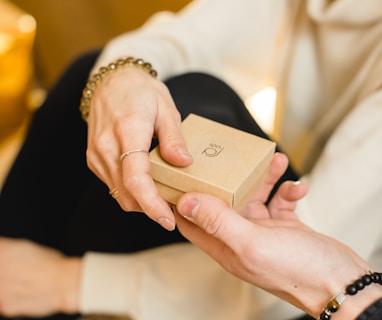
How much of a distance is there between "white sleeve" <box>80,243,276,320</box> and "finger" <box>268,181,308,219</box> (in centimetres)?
12

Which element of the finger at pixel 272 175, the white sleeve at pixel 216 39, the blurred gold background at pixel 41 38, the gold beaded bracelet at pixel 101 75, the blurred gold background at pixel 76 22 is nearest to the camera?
the finger at pixel 272 175

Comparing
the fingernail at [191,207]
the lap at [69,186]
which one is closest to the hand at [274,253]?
the fingernail at [191,207]

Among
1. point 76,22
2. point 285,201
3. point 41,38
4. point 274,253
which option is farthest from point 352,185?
point 41,38

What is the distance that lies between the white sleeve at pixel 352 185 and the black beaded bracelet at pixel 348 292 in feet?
0.45

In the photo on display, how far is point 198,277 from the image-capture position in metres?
0.70

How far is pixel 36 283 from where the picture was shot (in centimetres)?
76

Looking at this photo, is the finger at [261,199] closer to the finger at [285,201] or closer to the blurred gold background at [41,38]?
the finger at [285,201]

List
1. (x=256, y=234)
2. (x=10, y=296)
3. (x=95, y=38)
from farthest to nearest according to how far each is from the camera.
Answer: (x=95, y=38) < (x=10, y=296) < (x=256, y=234)

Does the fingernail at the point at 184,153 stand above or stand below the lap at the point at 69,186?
above

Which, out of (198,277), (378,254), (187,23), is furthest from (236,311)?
(187,23)

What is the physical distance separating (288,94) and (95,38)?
2.84 feet

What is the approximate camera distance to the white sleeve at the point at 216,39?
858mm

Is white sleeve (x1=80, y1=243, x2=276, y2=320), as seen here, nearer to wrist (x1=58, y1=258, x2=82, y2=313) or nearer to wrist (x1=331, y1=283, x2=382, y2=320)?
wrist (x1=58, y1=258, x2=82, y2=313)

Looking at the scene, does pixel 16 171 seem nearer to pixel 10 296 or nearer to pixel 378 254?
pixel 10 296
